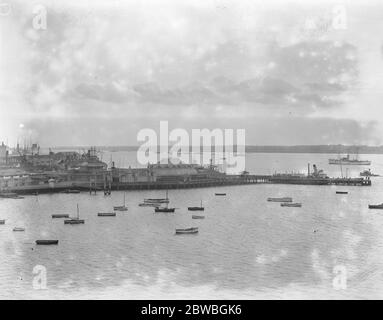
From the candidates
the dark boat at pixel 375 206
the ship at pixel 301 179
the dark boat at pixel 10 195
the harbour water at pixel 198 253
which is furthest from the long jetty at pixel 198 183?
the dark boat at pixel 375 206

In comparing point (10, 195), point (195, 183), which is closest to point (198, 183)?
point (195, 183)

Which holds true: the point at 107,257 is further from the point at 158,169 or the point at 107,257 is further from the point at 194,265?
the point at 158,169

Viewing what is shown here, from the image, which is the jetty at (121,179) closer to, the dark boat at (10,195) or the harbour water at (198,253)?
the dark boat at (10,195)

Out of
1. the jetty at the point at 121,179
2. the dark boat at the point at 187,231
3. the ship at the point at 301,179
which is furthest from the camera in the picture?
the ship at the point at 301,179

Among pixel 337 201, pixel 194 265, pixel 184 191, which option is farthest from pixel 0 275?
pixel 184 191

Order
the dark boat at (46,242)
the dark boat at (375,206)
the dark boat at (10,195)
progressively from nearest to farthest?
the dark boat at (46,242), the dark boat at (375,206), the dark boat at (10,195)

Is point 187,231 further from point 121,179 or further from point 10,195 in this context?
point 121,179
